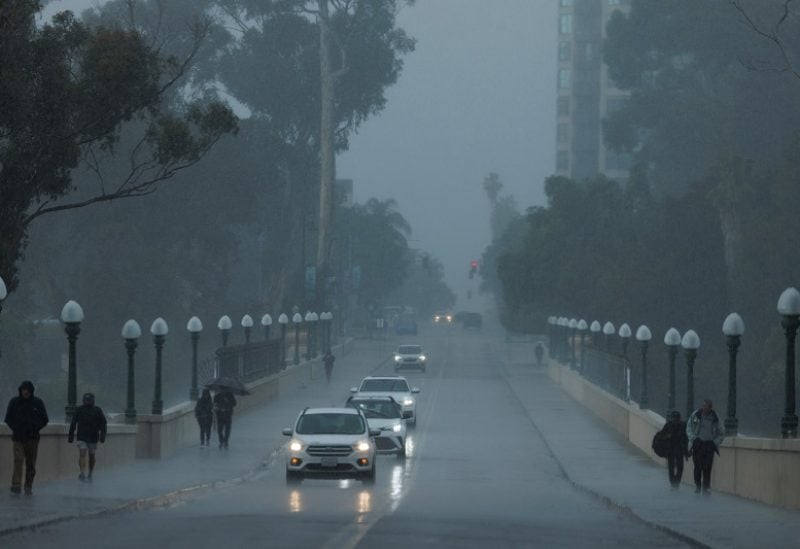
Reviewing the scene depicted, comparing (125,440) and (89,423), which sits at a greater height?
(89,423)

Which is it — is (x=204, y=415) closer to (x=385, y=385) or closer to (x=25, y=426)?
(x=385, y=385)

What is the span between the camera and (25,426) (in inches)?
799

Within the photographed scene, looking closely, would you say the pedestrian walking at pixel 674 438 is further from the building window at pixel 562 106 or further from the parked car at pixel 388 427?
the building window at pixel 562 106

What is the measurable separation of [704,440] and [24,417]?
11277 mm

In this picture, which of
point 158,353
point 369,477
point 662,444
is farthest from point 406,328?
point 662,444

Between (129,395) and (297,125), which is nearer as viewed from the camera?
(129,395)

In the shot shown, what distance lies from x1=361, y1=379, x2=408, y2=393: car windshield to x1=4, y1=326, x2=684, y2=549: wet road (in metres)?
7.19

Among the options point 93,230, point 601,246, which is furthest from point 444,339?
point 93,230

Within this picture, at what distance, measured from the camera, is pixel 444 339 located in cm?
13550

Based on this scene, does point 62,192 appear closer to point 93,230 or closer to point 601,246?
point 93,230

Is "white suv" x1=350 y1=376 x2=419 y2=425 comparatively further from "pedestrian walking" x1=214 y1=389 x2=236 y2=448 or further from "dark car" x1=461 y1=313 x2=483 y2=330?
"dark car" x1=461 y1=313 x2=483 y2=330

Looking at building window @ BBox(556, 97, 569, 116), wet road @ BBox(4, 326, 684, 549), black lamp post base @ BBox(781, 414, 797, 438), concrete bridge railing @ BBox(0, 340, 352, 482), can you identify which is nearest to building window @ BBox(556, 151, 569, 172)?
building window @ BBox(556, 97, 569, 116)

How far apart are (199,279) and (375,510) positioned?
6431 centimetres

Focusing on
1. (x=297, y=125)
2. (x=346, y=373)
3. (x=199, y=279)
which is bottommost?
(x=346, y=373)
